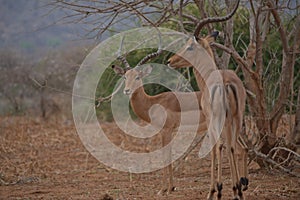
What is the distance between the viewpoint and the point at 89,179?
8867 mm

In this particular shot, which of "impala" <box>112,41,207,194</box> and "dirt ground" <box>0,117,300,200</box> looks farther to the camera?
"impala" <box>112,41,207,194</box>

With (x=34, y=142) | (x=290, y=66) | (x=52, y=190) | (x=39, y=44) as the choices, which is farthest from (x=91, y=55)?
(x=39, y=44)

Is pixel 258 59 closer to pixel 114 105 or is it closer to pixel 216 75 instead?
pixel 216 75

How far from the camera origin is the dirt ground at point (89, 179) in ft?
23.6

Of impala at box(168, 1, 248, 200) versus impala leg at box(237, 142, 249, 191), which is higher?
impala at box(168, 1, 248, 200)

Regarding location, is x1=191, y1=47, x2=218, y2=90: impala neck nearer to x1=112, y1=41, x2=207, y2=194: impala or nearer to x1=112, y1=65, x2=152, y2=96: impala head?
x1=112, y1=41, x2=207, y2=194: impala

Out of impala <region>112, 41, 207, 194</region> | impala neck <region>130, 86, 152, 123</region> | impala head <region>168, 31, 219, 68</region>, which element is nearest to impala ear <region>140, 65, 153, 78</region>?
impala <region>112, 41, 207, 194</region>

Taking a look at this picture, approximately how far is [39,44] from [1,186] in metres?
31.1

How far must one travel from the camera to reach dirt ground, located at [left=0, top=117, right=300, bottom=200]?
7188 mm

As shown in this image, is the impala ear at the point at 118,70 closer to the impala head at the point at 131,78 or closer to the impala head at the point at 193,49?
the impala head at the point at 131,78

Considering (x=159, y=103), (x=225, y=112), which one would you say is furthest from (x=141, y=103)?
(x=225, y=112)

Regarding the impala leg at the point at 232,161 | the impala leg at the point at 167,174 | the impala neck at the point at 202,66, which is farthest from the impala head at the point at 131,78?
the impala leg at the point at 232,161

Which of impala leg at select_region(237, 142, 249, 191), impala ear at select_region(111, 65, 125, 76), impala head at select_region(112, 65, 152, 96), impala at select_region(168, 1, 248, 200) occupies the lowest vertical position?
impala leg at select_region(237, 142, 249, 191)

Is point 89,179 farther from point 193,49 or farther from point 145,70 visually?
point 193,49
